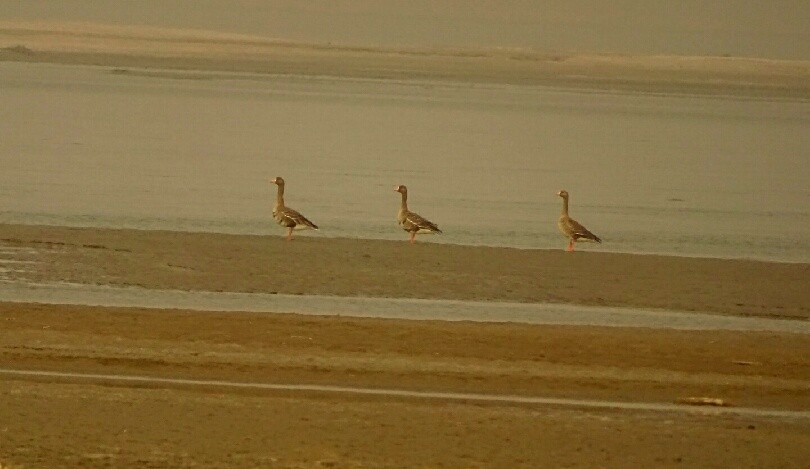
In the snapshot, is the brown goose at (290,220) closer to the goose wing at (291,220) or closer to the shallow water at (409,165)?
the goose wing at (291,220)

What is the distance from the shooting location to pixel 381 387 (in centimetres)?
1188

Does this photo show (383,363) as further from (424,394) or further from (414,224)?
(414,224)

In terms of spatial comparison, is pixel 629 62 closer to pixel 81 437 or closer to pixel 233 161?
pixel 233 161

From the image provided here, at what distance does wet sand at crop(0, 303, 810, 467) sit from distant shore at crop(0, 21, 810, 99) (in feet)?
214

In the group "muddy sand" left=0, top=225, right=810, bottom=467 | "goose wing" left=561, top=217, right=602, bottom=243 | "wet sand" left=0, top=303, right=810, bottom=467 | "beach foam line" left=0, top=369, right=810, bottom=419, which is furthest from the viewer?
"goose wing" left=561, top=217, right=602, bottom=243

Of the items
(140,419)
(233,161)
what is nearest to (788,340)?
(140,419)

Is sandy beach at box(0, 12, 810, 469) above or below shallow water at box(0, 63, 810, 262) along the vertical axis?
below

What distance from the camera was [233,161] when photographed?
33.7 meters

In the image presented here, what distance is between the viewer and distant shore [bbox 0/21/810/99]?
8356cm

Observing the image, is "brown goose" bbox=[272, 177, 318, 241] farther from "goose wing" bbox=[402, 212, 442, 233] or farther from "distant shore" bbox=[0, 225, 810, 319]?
"goose wing" bbox=[402, 212, 442, 233]

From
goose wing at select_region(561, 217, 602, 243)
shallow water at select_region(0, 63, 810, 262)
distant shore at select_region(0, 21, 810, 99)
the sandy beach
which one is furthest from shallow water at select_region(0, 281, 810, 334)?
distant shore at select_region(0, 21, 810, 99)

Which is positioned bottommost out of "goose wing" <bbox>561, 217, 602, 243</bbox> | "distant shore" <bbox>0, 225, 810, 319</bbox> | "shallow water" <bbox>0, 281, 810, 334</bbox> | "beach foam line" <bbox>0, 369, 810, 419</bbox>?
"beach foam line" <bbox>0, 369, 810, 419</bbox>

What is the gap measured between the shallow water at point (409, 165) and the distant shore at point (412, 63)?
19.8m

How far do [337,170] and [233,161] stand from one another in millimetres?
2602
